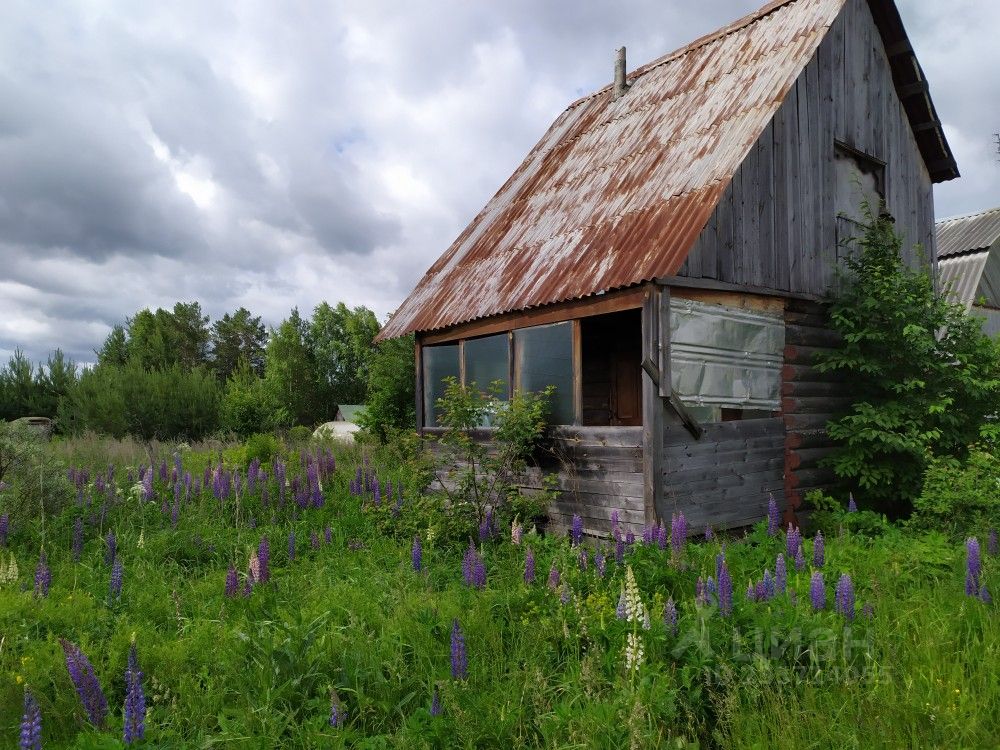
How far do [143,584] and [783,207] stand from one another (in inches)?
314

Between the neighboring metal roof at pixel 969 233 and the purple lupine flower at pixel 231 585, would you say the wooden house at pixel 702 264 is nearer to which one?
the purple lupine flower at pixel 231 585

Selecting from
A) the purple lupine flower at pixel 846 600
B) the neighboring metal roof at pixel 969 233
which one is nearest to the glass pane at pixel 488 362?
the purple lupine flower at pixel 846 600

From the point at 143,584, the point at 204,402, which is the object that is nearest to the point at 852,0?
the point at 143,584

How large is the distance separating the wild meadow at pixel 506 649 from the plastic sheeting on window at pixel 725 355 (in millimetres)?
1976

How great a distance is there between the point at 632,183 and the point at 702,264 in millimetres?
2191

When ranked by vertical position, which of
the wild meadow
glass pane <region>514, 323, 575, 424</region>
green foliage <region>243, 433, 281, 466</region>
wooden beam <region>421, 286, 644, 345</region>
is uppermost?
wooden beam <region>421, 286, 644, 345</region>

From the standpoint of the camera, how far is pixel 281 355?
40438 millimetres

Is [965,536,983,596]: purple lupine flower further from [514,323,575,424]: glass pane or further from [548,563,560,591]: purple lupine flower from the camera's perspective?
[514,323,575,424]: glass pane

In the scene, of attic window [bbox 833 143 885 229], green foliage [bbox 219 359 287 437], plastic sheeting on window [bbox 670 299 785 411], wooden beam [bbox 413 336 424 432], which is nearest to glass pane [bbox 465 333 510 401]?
wooden beam [bbox 413 336 424 432]

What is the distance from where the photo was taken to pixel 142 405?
63.2 feet

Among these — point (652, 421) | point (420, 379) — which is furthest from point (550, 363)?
point (420, 379)

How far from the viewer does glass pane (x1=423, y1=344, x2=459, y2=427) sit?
10.3 m

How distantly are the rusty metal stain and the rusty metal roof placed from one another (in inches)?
0.9

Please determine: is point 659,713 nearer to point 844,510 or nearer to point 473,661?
point 473,661
